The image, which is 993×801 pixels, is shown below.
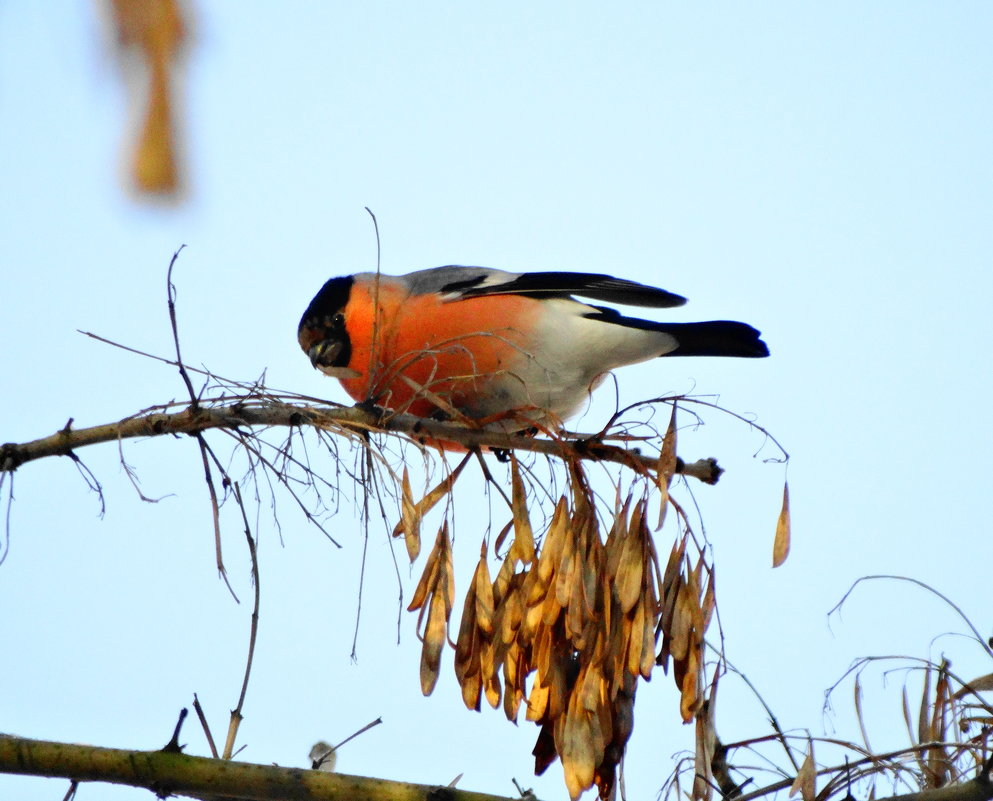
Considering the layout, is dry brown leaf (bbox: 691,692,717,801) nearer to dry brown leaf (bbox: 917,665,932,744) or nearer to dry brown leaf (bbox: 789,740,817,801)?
dry brown leaf (bbox: 789,740,817,801)

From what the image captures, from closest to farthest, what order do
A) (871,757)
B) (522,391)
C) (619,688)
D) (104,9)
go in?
(104,9) → (871,757) → (619,688) → (522,391)

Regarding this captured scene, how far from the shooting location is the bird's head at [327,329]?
3420 mm

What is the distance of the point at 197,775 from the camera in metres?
1.47

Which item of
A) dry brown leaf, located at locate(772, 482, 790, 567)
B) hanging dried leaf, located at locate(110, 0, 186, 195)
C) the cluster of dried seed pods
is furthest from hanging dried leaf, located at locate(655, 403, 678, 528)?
hanging dried leaf, located at locate(110, 0, 186, 195)

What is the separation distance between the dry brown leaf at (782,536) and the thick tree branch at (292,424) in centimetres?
19

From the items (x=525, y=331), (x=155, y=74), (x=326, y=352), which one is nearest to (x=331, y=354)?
(x=326, y=352)

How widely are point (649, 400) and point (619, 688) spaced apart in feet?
1.62

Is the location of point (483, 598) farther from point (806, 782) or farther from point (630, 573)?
point (806, 782)

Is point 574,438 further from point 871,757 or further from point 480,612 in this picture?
point 871,757

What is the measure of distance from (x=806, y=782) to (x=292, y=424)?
93cm

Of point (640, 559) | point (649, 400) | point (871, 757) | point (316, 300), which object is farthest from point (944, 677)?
point (316, 300)

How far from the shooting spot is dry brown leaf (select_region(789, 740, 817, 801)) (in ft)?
5.06

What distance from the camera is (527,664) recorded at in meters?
1.74

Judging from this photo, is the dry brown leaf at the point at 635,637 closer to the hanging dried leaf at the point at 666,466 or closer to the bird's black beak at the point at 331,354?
the hanging dried leaf at the point at 666,466
